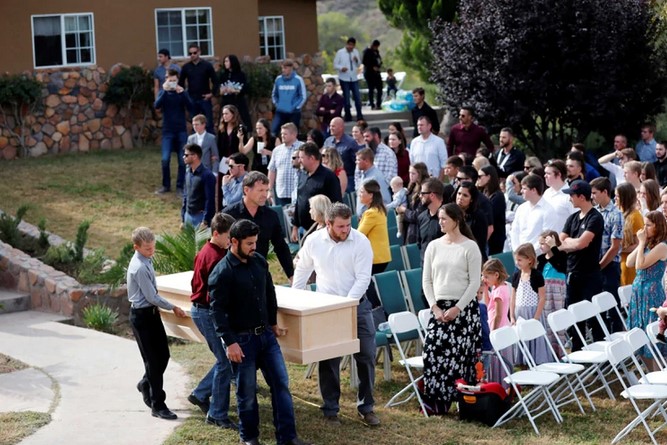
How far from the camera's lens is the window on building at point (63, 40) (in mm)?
23500

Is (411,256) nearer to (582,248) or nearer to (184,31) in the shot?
(582,248)

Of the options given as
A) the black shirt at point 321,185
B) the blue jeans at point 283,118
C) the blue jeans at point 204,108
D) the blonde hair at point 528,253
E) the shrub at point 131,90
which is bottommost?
the blonde hair at point 528,253

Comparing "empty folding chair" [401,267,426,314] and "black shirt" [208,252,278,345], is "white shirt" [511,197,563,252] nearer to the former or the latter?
"empty folding chair" [401,267,426,314]

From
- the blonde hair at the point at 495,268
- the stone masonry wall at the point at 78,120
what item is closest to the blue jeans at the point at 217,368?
the blonde hair at the point at 495,268

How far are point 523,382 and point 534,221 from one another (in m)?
2.87

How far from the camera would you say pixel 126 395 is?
430 inches

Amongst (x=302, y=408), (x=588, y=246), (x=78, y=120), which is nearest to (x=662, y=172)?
(x=588, y=246)

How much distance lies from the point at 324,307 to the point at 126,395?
2.33 metres

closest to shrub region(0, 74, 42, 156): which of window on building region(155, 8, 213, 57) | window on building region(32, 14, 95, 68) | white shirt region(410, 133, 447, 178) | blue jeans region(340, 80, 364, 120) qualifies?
window on building region(32, 14, 95, 68)

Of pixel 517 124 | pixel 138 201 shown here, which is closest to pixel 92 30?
pixel 138 201

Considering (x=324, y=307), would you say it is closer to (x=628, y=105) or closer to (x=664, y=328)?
(x=664, y=328)

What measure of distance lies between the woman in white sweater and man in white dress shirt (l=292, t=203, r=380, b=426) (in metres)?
0.68

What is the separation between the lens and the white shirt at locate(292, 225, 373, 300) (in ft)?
33.8

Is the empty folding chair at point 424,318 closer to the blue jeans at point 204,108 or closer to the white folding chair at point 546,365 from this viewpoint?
the white folding chair at point 546,365
